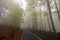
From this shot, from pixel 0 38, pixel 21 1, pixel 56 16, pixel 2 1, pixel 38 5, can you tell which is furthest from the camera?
pixel 38 5

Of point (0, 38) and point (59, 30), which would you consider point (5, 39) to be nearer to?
point (0, 38)

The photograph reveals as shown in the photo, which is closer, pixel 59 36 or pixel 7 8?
pixel 59 36

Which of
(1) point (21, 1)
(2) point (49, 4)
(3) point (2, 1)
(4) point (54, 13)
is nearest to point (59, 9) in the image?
(4) point (54, 13)

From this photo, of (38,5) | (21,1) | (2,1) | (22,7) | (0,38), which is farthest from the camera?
(38,5)

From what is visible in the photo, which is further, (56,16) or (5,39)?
(56,16)

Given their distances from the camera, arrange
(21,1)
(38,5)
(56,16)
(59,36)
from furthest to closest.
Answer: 1. (38,5)
2. (21,1)
3. (56,16)
4. (59,36)

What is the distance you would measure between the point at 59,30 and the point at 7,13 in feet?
10.4

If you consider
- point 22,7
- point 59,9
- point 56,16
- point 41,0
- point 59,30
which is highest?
point 41,0

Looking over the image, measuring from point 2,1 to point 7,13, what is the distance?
913 mm

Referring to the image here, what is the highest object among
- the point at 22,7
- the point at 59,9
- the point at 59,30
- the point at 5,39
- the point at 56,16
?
the point at 22,7

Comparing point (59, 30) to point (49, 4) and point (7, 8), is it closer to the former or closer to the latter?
point (49, 4)

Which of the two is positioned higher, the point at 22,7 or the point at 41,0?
the point at 41,0

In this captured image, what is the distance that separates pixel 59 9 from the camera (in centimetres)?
538

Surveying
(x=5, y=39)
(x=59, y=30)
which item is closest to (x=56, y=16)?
(x=59, y=30)
